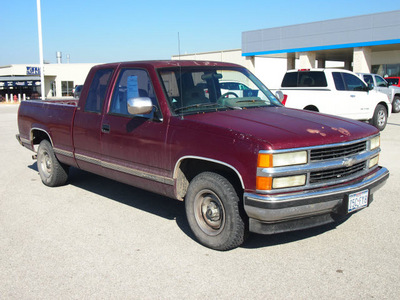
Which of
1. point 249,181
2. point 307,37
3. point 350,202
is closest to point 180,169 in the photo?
point 249,181

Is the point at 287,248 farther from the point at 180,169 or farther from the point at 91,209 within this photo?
the point at 91,209

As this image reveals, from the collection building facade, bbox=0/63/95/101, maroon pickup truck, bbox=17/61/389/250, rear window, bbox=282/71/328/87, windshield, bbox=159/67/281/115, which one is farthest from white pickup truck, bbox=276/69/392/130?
building facade, bbox=0/63/95/101

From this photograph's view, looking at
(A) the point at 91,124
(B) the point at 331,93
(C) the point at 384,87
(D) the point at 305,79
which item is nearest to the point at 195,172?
(A) the point at 91,124

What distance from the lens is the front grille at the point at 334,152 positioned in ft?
13.0

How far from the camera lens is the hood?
3908 mm

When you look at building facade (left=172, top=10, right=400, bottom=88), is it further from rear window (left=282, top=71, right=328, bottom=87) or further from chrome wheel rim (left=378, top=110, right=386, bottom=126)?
rear window (left=282, top=71, right=328, bottom=87)

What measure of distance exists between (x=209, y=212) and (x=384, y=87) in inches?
646

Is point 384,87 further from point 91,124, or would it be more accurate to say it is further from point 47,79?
point 47,79

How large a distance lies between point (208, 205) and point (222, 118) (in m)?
0.92

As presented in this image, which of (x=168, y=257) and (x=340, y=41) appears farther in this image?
(x=340, y=41)

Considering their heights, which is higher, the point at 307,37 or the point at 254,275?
the point at 307,37

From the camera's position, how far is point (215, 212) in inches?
170

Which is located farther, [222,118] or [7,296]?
[222,118]

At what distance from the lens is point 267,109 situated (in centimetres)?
512
